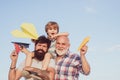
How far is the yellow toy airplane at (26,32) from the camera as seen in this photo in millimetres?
8258

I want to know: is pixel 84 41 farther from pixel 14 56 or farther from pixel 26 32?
pixel 14 56

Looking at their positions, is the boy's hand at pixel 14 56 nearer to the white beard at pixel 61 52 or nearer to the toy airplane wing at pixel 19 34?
the toy airplane wing at pixel 19 34

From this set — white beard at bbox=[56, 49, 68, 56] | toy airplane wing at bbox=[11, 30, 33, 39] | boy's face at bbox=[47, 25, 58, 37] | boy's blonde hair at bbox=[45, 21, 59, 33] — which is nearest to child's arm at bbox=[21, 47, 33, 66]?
toy airplane wing at bbox=[11, 30, 33, 39]

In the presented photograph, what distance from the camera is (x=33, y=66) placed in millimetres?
7914

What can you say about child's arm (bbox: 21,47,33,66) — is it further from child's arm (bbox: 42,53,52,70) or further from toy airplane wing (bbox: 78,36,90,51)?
toy airplane wing (bbox: 78,36,90,51)

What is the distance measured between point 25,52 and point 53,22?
1386 millimetres

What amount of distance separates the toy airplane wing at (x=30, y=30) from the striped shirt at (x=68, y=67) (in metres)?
0.84

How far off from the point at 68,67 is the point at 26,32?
1.29 meters

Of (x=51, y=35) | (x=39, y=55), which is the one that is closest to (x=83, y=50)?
(x=39, y=55)

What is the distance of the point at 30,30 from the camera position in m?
8.35

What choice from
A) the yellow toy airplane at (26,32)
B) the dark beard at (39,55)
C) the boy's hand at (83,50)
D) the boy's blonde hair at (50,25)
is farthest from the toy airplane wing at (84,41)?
the boy's blonde hair at (50,25)

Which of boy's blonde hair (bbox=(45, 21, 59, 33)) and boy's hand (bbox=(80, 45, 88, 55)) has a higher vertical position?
boy's blonde hair (bbox=(45, 21, 59, 33))

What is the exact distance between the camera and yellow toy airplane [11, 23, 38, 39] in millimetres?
8258

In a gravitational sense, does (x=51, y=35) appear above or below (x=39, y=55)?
above
